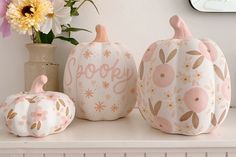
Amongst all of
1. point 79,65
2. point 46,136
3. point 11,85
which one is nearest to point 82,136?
point 46,136

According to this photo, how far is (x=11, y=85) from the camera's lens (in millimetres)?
1089

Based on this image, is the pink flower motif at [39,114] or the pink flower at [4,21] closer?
the pink flower motif at [39,114]

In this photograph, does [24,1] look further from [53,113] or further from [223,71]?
[223,71]

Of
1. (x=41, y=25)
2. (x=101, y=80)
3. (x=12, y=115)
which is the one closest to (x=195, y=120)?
(x=101, y=80)

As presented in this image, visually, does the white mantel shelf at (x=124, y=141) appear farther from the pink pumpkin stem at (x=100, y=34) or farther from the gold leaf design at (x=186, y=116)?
the pink pumpkin stem at (x=100, y=34)

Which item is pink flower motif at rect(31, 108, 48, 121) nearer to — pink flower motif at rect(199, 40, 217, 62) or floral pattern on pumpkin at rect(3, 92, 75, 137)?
floral pattern on pumpkin at rect(3, 92, 75, 137)

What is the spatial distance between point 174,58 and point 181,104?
102 mm

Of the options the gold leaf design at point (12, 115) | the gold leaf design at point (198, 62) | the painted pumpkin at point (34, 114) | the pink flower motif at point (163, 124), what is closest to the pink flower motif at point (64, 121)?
the painted pumpkin at point (34, 114)

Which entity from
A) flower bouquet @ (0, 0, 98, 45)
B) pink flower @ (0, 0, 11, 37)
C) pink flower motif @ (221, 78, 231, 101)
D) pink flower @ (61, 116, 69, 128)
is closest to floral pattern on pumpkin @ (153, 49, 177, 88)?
pink flower motif @ (221, 78, 231, 101)

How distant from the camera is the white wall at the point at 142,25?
42.0 inches

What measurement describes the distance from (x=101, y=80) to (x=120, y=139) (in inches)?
8.1

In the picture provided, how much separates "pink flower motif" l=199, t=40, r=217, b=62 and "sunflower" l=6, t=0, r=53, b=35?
1.41 feet

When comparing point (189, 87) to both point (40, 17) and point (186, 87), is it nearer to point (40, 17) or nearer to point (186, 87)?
point (186, 87)

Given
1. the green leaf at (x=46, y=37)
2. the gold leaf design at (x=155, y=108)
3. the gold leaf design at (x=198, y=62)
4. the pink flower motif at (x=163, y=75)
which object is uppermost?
the green leaf at (x=46, y=37)
